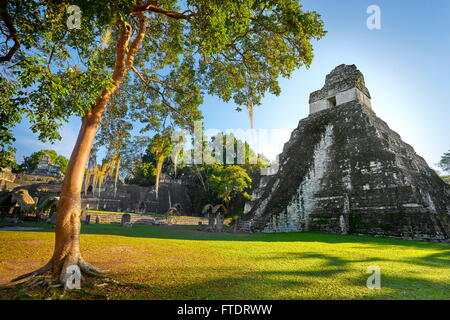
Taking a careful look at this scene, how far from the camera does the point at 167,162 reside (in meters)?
41.9

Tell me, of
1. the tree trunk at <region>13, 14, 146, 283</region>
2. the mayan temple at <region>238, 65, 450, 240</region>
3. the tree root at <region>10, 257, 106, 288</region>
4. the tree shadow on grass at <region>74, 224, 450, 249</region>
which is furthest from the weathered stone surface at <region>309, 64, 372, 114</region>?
the tree root at <region>10, 257, 106, 288</region>

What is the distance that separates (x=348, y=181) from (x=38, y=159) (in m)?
54.3

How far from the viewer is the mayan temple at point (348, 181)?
10.5 metres

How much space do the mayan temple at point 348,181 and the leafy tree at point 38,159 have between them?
45555 mm

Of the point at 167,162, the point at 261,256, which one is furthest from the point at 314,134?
the point at 167,162

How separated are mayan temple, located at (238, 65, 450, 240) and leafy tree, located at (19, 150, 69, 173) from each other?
45555 mm

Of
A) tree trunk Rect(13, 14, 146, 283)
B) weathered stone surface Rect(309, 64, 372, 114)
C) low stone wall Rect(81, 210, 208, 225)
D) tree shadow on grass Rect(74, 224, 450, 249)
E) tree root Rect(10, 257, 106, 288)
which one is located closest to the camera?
tree root Rect(10, 257, 106, 288)

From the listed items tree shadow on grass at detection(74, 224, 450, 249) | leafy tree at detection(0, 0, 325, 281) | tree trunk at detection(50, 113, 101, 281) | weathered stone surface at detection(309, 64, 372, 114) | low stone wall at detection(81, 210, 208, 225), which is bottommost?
low stone wall at detection(81, 210, 208, 225)

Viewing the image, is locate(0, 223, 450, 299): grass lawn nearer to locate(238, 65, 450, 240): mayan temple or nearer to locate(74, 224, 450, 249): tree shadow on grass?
locate(74, 224, 450, 249): tree shadow on grass

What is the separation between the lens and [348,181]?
12922 mm

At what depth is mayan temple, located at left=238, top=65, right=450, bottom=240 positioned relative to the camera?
10.5 m

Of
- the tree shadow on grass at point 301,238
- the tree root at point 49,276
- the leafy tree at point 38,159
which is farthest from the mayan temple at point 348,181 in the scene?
the leafy tree at point 38,159

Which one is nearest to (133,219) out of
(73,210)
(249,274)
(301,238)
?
(301,238)
